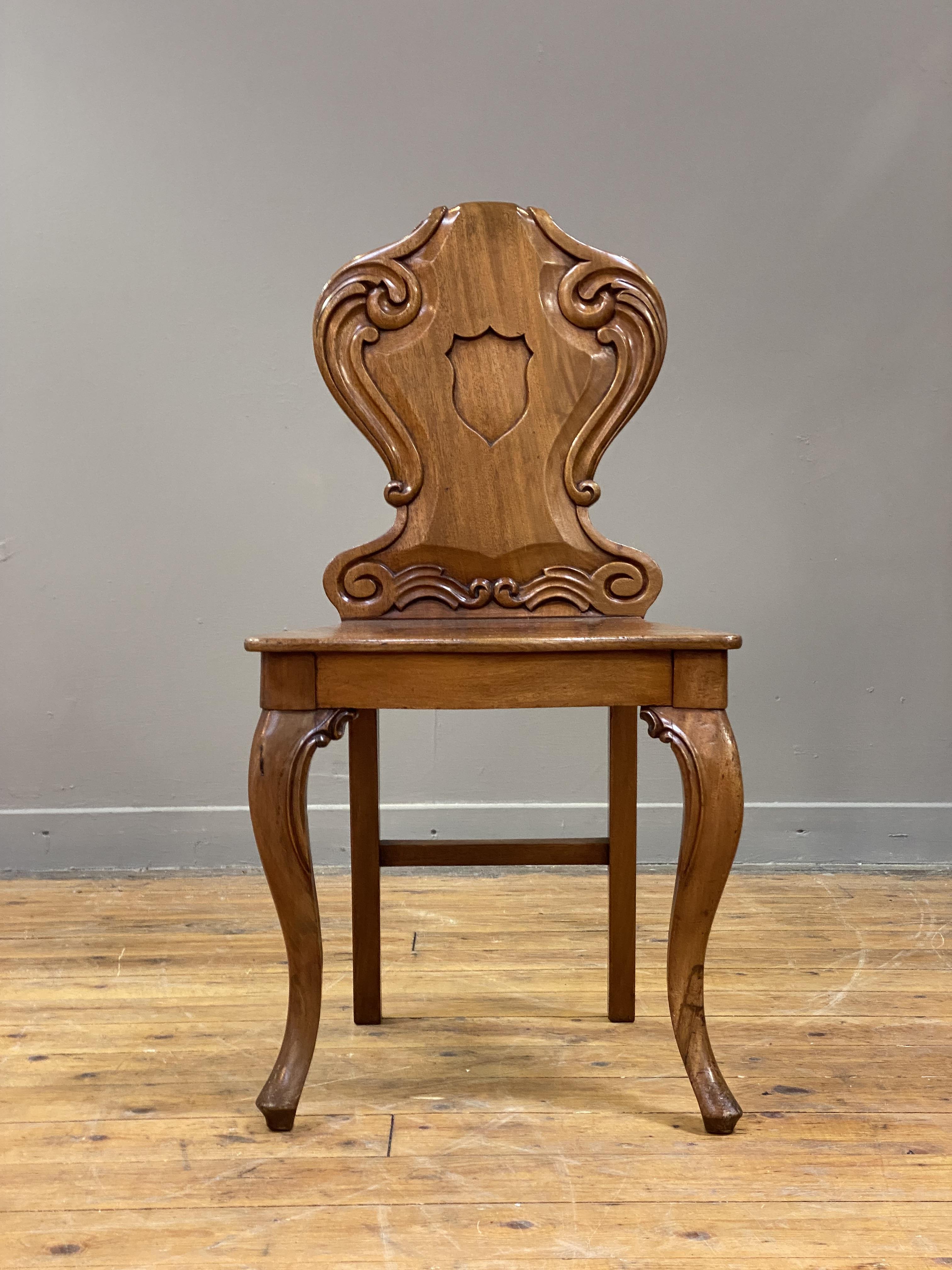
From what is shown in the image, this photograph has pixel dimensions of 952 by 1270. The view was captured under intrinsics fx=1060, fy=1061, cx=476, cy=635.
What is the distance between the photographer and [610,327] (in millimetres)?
1828

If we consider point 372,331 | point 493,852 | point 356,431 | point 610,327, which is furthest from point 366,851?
point 356,431

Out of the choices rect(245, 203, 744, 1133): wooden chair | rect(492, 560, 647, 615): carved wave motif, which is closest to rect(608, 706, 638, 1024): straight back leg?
rect(245, 203, 744, 1133): wooden chair

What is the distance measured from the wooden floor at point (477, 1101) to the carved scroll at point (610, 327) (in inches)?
36.3

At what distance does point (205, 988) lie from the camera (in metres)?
1.95

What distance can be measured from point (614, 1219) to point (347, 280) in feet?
4.71

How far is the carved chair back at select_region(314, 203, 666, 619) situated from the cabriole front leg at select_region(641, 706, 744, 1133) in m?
0.46

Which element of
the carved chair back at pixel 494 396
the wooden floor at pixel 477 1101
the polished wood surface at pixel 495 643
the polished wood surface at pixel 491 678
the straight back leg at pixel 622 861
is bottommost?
the wooden floor at pixel 477 1101

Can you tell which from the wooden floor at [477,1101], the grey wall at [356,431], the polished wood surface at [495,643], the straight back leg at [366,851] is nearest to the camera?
the wooden floor at [477,1101]

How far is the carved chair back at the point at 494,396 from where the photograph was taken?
179 centimetres

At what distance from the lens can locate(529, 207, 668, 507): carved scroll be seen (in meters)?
1.82

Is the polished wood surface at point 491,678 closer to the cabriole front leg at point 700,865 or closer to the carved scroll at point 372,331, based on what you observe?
the cabriole front leg at point 700,865

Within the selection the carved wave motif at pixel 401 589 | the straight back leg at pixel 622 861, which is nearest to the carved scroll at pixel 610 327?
the carved wave motif at pixel 401 589

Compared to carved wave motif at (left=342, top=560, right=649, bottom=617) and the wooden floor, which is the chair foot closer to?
the wooden floor

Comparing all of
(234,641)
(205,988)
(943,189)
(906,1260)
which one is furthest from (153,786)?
(943,189)
